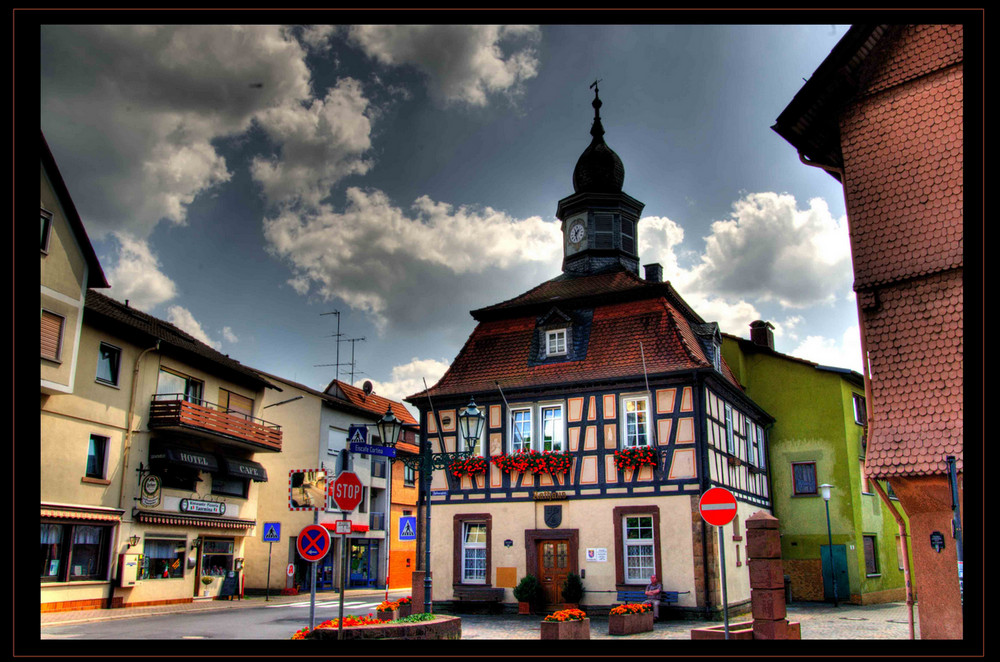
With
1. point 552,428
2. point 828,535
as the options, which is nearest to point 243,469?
point 552,428

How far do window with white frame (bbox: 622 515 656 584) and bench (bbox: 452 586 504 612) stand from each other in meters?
3.66

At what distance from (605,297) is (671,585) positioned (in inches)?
337

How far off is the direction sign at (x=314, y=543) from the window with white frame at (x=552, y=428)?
12018 mm

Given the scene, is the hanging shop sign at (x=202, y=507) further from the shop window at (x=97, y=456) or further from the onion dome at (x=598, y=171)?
the onion dome at (x=598, y=171)

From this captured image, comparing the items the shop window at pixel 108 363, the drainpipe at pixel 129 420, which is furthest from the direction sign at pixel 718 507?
the drainpipe at pixel 129 420

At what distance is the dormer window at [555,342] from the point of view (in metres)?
25.1

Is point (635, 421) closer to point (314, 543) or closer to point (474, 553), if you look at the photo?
point (474, 553)

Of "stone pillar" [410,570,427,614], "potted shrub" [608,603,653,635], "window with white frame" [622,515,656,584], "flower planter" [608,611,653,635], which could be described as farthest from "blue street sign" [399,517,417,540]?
"flower planter" [608,611,653,635]

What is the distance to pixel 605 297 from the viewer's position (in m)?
25.0

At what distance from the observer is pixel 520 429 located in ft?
80.2

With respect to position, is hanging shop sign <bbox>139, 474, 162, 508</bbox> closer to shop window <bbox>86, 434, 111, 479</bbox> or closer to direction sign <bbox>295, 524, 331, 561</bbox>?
shop window <bbox>86, 434, 111, 479</bbox>

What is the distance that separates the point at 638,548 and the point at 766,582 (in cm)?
938
